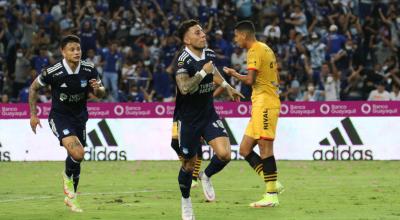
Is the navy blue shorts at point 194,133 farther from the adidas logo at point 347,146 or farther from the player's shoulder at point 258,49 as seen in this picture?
the adidas logo at point 347,146

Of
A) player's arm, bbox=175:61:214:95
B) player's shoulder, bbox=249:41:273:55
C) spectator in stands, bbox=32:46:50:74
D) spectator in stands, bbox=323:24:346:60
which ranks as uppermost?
spectator in stands, bbox=323:24:346:60

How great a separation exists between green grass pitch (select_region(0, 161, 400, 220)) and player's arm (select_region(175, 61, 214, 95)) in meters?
1.92

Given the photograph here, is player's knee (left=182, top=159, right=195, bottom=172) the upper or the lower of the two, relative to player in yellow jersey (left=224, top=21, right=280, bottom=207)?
lower

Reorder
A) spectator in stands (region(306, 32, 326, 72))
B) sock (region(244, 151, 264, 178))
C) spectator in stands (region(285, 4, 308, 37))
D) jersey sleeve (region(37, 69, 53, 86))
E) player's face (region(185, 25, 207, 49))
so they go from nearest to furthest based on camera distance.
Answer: player's face (region(185, 25, 207, 49)), jersey sleeve (region(37, 69, 53, 86)), sock (region(244, 151, 264, 178)), spectator in stands (region(306, 32, 326, 72)), spectator in stands (region(285, 4, 308, 37))

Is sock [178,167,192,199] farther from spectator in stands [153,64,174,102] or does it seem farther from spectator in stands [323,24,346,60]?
spectator in stands [323,24,346,60]

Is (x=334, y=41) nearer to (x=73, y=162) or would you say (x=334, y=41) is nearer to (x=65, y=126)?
(x=65, y=126)

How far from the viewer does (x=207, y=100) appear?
1388 centimetres

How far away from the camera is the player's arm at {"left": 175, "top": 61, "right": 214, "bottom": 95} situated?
504 inches

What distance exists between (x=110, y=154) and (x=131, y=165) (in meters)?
1.67

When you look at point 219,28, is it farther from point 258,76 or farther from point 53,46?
point 258,76

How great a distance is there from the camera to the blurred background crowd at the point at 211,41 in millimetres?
30438

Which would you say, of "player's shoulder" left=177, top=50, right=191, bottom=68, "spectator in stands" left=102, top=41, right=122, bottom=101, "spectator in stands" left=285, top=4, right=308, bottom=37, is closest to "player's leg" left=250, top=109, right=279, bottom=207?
"player's shoulder" left=177, top=50, right=191, bottom=68

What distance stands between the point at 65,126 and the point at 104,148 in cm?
1159

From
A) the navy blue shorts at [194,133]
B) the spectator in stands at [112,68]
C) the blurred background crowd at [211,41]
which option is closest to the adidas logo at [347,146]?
the blurred background crowd at [211,41]
